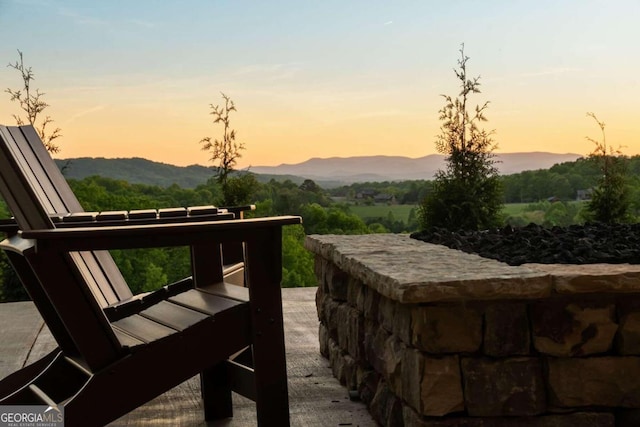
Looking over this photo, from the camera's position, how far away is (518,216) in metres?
7.48

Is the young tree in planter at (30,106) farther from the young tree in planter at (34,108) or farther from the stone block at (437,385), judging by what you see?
the stone block at (437,385)

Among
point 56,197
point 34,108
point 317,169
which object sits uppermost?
point 34,108

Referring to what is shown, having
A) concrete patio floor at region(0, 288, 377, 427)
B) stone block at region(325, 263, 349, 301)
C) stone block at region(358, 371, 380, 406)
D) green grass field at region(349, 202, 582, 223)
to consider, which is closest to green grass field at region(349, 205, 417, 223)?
green grass field at region(349, 202, 582, 223)

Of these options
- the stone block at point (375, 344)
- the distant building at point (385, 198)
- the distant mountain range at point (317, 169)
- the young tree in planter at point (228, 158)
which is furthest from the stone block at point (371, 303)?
the distant building at point (385, 198)

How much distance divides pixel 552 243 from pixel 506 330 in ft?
3.22

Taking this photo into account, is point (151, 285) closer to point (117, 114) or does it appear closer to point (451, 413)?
point (117, 114)

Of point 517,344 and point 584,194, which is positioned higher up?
point 584,194

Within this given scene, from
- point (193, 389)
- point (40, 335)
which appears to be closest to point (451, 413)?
point (193, 389)

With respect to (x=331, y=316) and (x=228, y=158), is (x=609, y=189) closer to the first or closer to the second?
(x=228, y=158)

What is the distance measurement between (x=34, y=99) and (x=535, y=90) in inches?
194

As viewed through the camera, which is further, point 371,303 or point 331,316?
point 331,316

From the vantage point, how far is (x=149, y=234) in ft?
7.18

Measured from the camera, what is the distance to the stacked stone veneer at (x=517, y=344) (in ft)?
7.07

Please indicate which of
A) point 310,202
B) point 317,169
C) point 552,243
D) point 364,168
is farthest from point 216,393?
point 364,168
